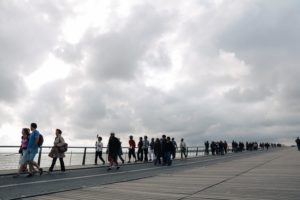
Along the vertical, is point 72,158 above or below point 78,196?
above

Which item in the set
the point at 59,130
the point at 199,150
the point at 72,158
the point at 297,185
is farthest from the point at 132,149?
the point at 199,150

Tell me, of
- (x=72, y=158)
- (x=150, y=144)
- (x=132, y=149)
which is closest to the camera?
(x=72, y=158)

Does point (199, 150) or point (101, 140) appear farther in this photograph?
point (199, 150)

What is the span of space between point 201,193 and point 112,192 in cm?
207

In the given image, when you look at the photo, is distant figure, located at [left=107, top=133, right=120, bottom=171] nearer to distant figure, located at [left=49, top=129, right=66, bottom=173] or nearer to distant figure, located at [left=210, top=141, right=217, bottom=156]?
distant figure, located at [left=49, top=129, right=66, bottom=173]

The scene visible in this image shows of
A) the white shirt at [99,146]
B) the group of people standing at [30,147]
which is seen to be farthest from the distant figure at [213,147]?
the group of people standing at [30,147]

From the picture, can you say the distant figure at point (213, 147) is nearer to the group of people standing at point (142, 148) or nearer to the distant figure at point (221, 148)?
the distant figure at point (221, 148)

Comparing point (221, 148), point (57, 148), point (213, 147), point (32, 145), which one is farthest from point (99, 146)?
point (221, 148)

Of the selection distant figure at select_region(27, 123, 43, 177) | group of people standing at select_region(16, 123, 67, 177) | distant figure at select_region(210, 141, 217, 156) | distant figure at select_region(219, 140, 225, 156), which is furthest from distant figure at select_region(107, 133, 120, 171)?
distant figure at select_region(219, 140, 225, 156)

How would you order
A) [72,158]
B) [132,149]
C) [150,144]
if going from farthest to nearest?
[150,144], [132,149], [72,158]

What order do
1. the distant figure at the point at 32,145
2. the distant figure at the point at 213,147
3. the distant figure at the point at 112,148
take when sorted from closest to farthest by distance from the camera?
the distant figure at the point at 32,145 < the distant figure at the point at 112,148 < the distant figure at the point at 213,147

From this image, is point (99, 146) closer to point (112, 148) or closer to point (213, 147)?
point (112, 148)

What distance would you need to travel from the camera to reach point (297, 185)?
10.7m

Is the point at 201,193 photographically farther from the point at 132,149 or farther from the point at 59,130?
the point at 132,149
